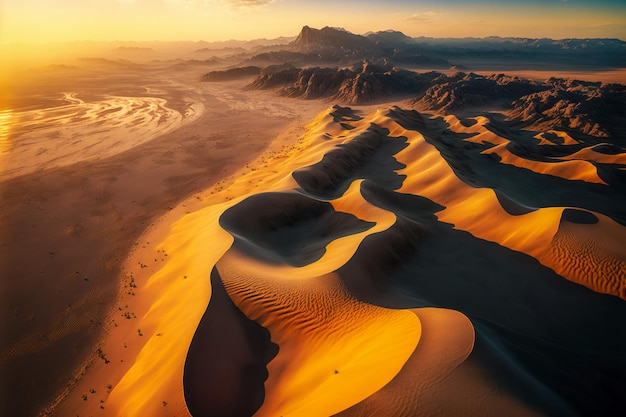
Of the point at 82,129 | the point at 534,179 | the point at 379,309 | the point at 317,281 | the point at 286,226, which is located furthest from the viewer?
the point at 82,129

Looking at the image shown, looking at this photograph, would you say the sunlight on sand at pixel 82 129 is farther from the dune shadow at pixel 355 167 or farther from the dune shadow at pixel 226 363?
the dune shadow at pixel 226 363

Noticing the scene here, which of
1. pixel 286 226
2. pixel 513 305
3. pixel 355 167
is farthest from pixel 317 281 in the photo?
pixel 355 167

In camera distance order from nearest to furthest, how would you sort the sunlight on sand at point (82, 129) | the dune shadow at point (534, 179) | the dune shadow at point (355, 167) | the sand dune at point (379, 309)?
the sand dune at point (379, 309)
the dune shadow at point (534, 179)
the dune shadow at point (355, 167)
the sunlight on sand at point (82, 129)

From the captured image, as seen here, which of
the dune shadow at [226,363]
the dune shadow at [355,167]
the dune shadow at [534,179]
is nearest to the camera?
the dune shadow at [226,363]

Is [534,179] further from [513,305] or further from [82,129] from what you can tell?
[82,129]

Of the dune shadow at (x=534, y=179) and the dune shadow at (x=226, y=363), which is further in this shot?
the dune shadow at (x=534, y=179)

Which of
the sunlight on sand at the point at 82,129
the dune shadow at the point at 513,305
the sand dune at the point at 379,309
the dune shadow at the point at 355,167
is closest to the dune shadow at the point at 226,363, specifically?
the sand dune at the point at 379,309

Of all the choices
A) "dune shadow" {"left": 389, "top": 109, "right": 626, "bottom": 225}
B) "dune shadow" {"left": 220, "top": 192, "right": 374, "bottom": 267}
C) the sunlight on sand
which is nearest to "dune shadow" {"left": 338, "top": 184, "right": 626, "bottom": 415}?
"dune shadow" {"left": 220, "top": 192, "right": 374, "bottom": 267}

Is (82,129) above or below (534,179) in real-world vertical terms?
below

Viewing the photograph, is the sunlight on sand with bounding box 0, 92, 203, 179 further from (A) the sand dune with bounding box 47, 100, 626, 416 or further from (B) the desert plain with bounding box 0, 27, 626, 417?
(A) the sand dune with bounding box 47, 100, 626, 416
